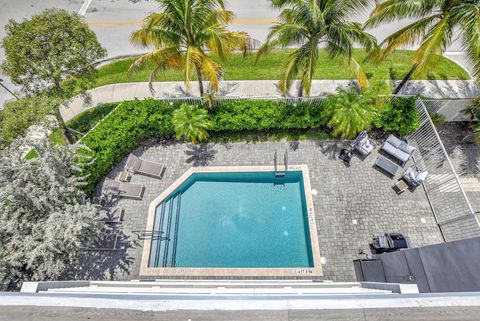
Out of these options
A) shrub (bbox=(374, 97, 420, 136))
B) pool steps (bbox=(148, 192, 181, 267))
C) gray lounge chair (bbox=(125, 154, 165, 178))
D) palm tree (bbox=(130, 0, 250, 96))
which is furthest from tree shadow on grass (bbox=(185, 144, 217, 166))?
shrub (bbox=(374, 97, 420, 136))

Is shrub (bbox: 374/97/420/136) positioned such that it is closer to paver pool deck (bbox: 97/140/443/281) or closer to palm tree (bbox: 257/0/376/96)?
paver pool deck (bbox: 97/140/443/281)

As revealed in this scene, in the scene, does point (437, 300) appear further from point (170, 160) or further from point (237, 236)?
point (170, 160)

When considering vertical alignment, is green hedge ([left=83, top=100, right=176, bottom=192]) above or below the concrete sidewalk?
below

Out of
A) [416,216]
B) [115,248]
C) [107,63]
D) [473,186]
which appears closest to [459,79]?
[473,186]

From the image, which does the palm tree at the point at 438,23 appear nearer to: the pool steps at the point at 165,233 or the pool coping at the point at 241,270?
the pool coping at the point at 241,270

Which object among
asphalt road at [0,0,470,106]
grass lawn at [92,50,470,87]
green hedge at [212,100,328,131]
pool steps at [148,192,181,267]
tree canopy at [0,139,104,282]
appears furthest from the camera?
asphalt road at [0,0,470,106]

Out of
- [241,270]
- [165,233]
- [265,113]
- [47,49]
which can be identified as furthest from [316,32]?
[47,49]

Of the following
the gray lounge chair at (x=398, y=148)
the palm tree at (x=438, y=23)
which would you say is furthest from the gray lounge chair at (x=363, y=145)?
the palm tree at (x=438, y=23)
